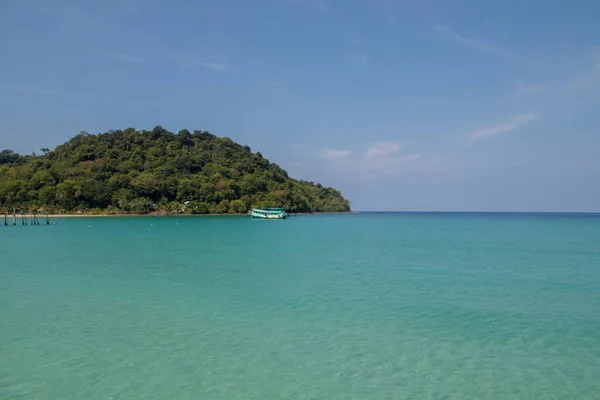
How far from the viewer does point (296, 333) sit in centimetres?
Answer: 1119

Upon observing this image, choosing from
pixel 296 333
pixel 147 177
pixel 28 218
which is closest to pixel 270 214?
pixel 147 177

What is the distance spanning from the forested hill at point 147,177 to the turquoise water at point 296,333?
90.1 metres

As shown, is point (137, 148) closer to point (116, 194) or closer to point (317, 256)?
point (116, 194)

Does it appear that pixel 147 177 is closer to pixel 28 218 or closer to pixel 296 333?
pixel 28 218

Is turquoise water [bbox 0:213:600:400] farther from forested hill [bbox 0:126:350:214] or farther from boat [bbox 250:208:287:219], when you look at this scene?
forested hill [bbox 0:126:350:214]

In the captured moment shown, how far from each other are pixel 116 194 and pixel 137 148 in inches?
1036

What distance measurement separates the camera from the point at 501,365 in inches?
359

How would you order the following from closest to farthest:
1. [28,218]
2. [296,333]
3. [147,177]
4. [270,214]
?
[296,333], [28,218], [270,214], [147,177]

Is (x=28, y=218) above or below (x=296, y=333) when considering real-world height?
above

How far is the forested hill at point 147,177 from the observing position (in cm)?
10438

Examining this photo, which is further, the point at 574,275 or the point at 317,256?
the point at 317,256

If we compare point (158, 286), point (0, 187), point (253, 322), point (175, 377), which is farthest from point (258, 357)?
point (0, 187)

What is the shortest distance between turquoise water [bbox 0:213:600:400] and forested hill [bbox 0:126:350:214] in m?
90.1

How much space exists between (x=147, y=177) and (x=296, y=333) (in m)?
108
